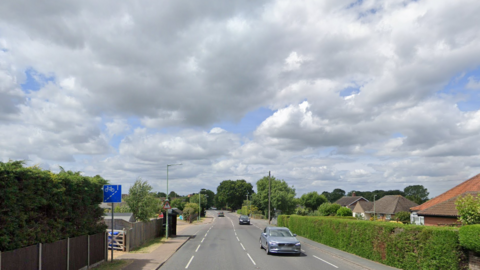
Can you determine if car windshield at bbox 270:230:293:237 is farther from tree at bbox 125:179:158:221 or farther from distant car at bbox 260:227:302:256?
tree at bbox 125:179:158:221

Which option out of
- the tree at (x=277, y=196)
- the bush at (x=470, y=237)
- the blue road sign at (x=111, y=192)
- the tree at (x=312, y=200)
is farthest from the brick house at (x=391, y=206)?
the blue road sign at (x=111, y=192)

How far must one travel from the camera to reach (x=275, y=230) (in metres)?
22.0

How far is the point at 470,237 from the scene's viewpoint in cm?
1171

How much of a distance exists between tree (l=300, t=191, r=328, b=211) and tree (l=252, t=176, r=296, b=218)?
26562 mm

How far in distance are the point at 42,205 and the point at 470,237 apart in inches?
523

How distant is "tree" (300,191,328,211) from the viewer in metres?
105

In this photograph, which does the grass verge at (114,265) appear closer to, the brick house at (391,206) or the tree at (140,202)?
the tree at (140,202)

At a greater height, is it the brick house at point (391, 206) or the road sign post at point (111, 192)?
the road sign post at point (111, 192)

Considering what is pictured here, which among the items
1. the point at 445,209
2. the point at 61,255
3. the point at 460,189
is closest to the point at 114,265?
the point at 61,255

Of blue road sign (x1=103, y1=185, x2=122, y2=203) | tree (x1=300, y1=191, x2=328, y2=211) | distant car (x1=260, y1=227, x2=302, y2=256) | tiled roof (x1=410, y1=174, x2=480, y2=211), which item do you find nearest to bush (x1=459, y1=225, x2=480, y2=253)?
distant car (x1=260, y1=227, x2=302, y2=256)

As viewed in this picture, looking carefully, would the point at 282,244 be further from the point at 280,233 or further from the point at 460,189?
the point at 460,189

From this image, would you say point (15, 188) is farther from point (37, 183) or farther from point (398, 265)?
point (398, 265)

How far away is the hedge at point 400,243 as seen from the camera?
12.8 metres

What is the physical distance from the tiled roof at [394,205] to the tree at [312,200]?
105 feet
